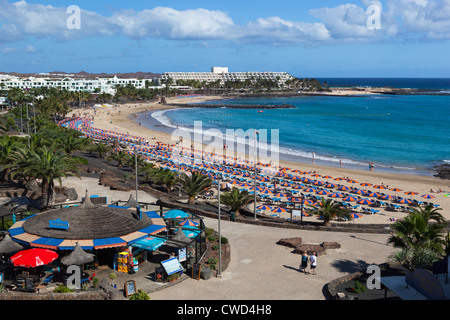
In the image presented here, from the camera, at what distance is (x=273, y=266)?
18250 mm

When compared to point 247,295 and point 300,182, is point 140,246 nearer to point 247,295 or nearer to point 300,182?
point 247,295

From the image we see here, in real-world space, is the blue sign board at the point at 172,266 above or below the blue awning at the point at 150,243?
below

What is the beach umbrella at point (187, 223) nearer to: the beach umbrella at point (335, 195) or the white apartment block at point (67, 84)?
the beach umbrella at point (335, 195)

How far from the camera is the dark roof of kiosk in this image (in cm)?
1733

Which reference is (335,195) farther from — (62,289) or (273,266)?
(62,289)

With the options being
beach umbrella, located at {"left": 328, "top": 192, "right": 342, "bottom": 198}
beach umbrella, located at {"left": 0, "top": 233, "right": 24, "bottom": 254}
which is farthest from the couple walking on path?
beach umbrella, located at {"left": 328, "top": 192, "right": 342, "bottom": 198}

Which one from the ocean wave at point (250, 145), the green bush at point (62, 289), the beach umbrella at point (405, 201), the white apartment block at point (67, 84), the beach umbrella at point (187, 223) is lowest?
the beach umbrella at point (405, 201)

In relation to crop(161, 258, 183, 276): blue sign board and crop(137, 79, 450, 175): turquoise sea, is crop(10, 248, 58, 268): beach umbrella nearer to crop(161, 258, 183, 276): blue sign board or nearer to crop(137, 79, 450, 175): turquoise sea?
crop(161, 258, 183, 276): blue sign board

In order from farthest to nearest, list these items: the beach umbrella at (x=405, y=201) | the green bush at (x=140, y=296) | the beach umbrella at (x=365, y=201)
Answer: the beach umbrella at (x=405, y=201), the beach umbrella at (x=365, y=201), the green bush at (x=140, y=296)

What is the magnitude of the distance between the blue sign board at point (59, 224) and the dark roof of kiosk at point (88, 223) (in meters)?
0.17

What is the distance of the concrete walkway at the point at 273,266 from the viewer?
1562 cm

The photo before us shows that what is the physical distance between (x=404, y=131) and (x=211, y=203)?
219 feet

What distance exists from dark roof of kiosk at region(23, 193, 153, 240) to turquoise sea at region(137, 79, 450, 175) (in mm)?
Result: 40145

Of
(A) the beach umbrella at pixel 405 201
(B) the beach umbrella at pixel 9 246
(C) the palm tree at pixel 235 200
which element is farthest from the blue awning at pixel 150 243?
(A) the beach umbrella at pixel 405 201
